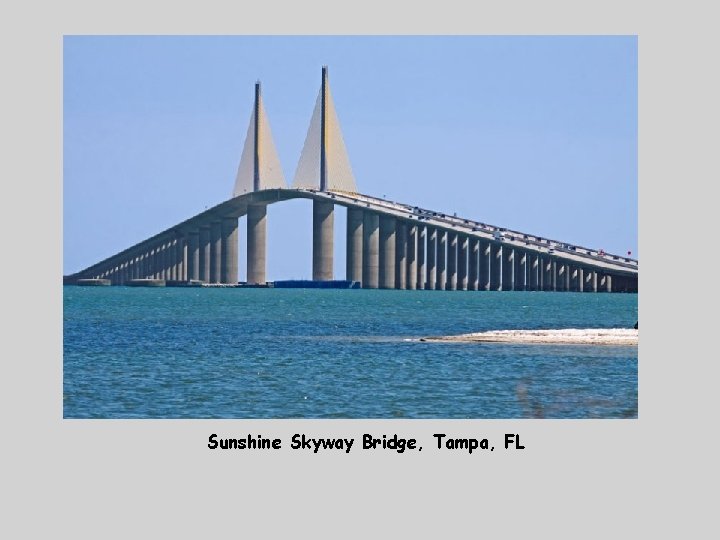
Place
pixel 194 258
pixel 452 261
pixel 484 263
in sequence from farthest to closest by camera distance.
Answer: pixel 194 258 < pixel 452 261 < pixel 484 263

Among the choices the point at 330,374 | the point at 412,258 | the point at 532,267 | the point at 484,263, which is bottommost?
the point at 330,374

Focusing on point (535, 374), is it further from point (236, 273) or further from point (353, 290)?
point (236, 273)

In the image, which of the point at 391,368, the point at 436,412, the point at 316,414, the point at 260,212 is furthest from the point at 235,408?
the point at 260,212

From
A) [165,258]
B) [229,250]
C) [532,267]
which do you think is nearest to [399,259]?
[532,267]

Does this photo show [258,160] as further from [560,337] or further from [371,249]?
[560,337]

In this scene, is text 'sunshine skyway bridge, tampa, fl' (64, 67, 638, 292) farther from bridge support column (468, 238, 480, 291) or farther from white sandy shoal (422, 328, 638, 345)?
white sandy shoal (422, 328, 638, 345)

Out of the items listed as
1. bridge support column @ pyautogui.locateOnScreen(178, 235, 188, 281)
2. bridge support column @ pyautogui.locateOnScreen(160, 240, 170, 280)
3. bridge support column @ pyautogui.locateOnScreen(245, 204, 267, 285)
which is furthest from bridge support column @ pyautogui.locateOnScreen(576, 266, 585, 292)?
bridge support column @ pyautogui.locateOnScreen(160, 240, 170, 280)

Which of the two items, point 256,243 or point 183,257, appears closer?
point 256,243
